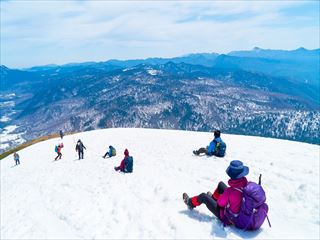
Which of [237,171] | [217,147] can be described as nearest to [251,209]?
[237,171]

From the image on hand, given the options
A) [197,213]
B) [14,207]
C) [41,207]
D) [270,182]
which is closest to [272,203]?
[270,182]

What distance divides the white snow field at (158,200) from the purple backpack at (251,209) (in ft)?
1.54

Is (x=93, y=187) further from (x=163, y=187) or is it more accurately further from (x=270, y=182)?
(x=270, y=182)

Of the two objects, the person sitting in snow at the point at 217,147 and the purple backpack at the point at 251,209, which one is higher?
the purple backpack at the point at 251,209

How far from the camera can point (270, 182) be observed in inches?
784

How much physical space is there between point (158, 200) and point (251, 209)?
641cm

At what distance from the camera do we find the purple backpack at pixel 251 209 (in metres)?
11.3

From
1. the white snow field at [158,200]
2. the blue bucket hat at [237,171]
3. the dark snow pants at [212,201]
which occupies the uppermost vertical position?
the blue bucket hat at [237,171]

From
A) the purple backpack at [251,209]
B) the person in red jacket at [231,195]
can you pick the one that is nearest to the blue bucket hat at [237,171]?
the person in red jacket at [231,195]

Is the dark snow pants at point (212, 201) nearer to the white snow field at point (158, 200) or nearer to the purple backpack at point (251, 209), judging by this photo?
the white snow field at point (158, 200)

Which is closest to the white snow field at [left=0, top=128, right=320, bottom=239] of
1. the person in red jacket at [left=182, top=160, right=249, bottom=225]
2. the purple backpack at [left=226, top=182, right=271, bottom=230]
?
the purple backpack at [left=226, top=182, right=271, bottom=230]

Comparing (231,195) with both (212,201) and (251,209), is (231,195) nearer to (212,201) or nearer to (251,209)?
(251,209)

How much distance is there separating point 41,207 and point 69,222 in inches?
212

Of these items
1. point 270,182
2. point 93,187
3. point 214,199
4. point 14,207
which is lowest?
point 14,207
